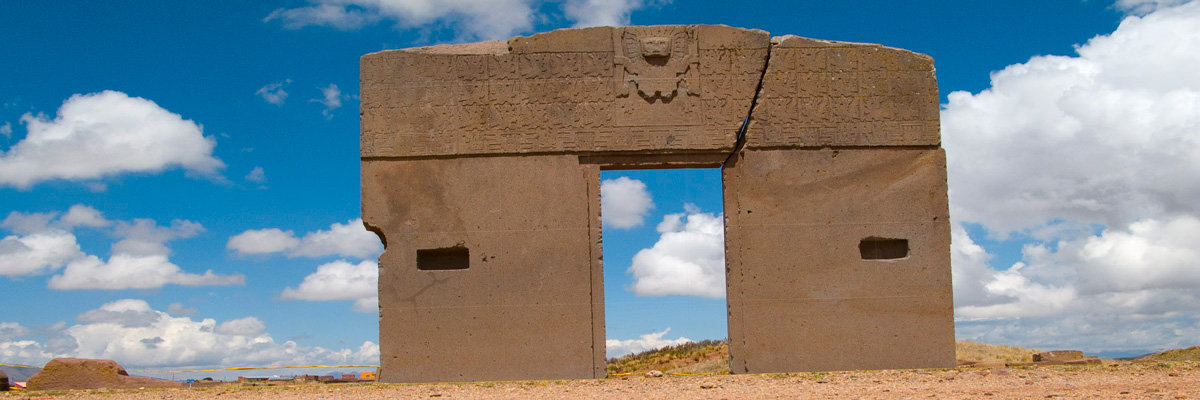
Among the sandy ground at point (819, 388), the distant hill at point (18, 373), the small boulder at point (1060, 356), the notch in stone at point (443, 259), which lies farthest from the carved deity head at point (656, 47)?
the distant hill at point (18, 373)

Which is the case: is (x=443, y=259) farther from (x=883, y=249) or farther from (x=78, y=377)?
(x=883, y=249)

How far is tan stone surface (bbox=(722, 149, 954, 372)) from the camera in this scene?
905cm

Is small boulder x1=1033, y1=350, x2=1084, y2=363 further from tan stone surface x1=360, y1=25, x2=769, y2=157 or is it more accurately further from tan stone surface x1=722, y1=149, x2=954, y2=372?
tan stone surface x1=360, y1=25, x2=769, y2=157

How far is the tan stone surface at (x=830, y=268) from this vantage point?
9047mm

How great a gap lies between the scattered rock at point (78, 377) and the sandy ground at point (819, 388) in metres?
0.62

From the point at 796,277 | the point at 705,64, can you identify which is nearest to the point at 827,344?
the point at 796,277

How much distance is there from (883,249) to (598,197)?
8.85ft

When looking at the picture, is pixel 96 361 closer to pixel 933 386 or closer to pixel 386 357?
pixel 386 357

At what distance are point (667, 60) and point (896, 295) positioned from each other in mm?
2965

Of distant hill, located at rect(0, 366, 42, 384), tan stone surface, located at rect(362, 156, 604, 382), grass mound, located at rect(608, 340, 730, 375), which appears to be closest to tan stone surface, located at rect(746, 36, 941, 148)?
tan stone surface, located at rect(362, 156, 604, 382)

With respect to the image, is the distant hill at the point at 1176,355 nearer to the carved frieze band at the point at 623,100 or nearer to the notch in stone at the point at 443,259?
the carved frieze band at the point at 623,100

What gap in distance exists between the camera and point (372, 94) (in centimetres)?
922

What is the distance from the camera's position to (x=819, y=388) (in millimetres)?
7496

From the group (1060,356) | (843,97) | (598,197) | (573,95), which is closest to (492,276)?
(598,197)
